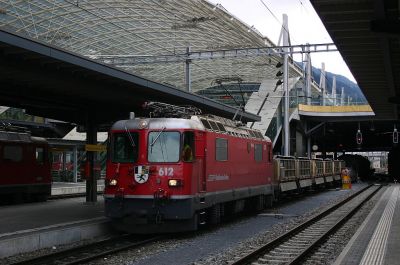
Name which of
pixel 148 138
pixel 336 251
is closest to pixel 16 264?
pixel 148 138

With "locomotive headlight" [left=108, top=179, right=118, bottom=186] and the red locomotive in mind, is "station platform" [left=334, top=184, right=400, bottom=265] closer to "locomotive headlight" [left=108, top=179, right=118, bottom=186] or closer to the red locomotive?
the red locomotive

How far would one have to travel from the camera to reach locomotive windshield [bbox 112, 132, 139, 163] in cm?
1373

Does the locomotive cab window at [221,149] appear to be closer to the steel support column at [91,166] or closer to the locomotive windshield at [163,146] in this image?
the locomotive windshield at [163,146]

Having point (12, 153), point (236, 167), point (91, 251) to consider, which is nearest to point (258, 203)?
point (236, 167)

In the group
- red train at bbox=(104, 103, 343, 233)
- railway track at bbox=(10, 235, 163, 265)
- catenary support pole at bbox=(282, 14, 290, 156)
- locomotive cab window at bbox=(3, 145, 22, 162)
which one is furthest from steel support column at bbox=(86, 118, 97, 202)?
catenary support pole at bbox=(282, 14, 290, 156)

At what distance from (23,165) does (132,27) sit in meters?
34.9

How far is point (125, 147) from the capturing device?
13922 mm

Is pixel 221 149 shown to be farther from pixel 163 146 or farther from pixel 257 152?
pixel 257 152

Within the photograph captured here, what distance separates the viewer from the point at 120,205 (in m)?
13.3

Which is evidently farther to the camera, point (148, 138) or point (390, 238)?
point (148, 138)

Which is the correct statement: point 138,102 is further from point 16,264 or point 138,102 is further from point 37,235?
point 16,264

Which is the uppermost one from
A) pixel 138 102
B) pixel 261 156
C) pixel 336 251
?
pixel 138 102

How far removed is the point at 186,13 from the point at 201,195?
36.0 m

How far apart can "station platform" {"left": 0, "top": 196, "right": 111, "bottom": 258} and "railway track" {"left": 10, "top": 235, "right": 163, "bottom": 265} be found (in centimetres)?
87
